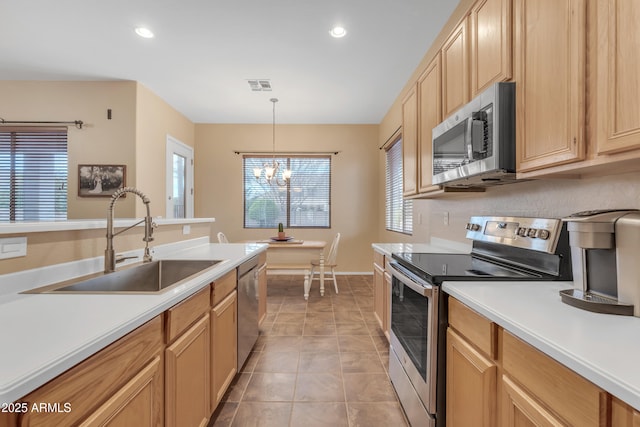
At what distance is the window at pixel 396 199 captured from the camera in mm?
3752

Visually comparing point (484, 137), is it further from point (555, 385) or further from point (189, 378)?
point (189, 378)

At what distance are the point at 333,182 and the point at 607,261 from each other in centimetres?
446

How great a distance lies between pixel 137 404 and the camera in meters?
0.90

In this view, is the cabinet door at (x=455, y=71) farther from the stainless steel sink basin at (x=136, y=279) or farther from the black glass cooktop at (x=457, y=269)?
the stainless steel sink basin at (x=136, y=279)

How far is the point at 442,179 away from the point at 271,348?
6.41ft

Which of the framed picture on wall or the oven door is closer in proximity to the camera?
the oven door

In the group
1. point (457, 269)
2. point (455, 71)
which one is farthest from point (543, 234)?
point (455, 71)

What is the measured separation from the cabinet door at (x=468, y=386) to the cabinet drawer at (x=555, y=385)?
0.35 feet

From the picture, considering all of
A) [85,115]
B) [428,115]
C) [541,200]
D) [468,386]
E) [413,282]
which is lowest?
[468,386]

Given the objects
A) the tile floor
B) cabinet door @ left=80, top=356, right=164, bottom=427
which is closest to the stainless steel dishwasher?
the tile floor

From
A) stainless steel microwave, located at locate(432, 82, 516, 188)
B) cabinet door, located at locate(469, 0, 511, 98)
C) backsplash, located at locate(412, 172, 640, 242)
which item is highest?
cabinet door, located at locate(469, 0, 511, 98)

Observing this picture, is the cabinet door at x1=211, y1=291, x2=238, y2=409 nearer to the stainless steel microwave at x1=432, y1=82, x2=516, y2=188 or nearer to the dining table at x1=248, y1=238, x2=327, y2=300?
the stainless steel microwave at x1=432, y1=82, x2=516, y2=188

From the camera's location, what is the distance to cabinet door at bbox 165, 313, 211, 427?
1096 millimetres

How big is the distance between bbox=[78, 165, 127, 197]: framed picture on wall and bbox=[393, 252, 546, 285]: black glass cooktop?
3562 mm
